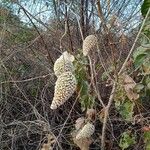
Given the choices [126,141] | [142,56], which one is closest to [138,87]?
[142,56]

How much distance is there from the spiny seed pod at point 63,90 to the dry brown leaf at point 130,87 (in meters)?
0.85

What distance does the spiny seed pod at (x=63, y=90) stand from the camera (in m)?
1.33

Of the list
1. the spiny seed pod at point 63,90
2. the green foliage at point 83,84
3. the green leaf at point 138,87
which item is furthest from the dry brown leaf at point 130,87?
the spiny seed pod at point 63,90

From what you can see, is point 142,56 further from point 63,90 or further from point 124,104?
point 63,90

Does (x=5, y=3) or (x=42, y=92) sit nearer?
(x=42, y=92)

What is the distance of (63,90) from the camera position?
1.34 meters

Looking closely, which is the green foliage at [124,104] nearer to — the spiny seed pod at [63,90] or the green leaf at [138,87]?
the green leaf at [138,87]

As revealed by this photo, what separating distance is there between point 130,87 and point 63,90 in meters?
0.94

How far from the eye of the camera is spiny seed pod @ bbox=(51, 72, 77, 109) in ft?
4.35

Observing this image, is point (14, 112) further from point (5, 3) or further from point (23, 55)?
point (5, 3)

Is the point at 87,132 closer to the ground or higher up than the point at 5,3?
closer to the ground

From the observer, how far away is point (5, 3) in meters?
3.85

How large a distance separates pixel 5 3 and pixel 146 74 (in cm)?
197

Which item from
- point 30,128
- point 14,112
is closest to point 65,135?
point 30,128
